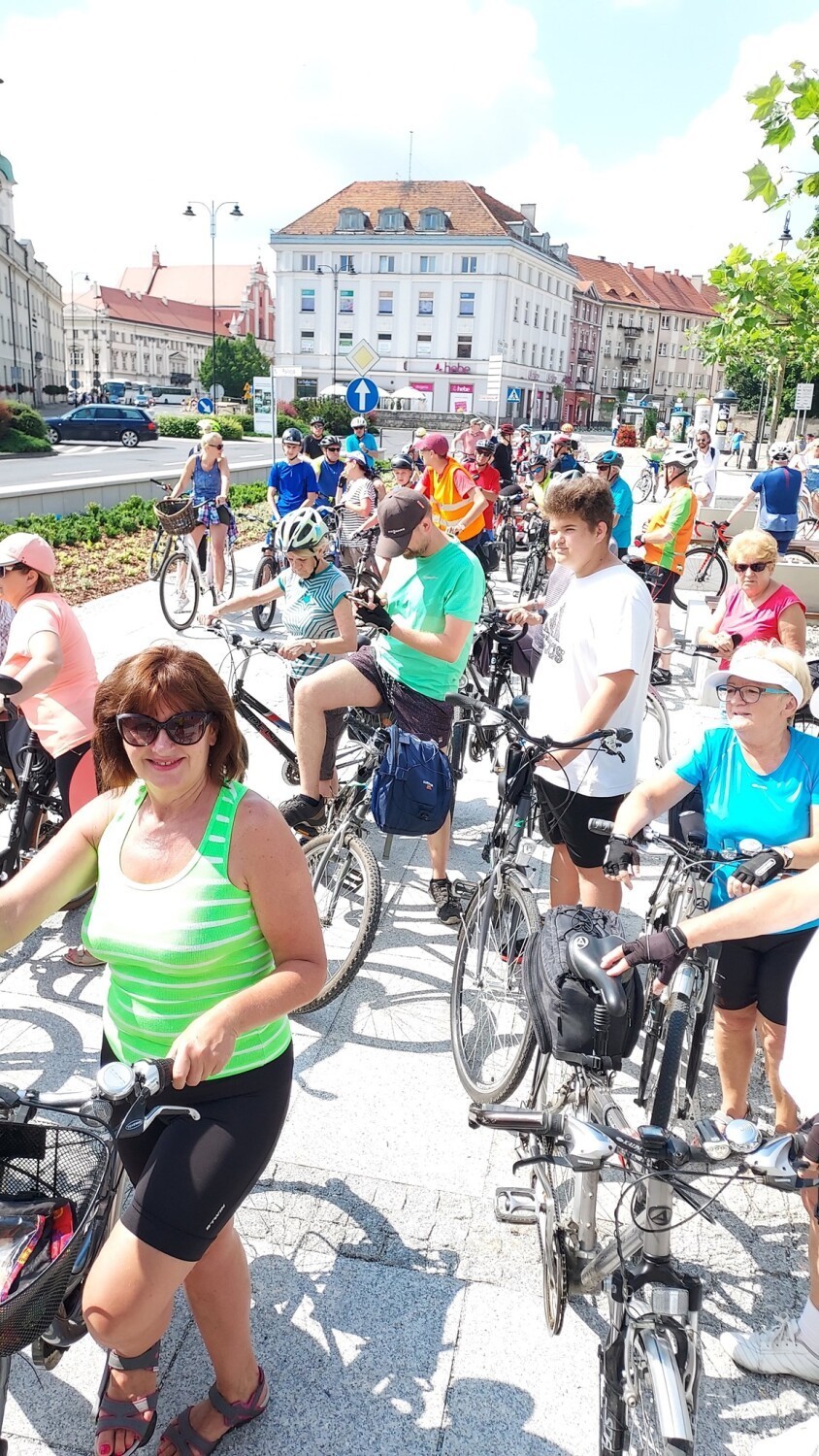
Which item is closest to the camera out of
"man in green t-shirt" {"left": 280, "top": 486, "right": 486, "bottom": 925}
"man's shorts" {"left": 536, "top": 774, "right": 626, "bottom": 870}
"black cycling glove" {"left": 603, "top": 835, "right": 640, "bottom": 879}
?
"black cycling glove" {"left": 603, "top": 835, "right": 640, "bottom": 879}

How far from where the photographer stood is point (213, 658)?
31.3ft

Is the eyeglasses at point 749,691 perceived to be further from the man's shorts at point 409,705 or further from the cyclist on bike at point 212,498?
the cyclist on bike at point 212,498

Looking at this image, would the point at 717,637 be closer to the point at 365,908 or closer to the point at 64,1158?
the point at 365,908

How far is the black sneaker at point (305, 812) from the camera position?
4758 mm

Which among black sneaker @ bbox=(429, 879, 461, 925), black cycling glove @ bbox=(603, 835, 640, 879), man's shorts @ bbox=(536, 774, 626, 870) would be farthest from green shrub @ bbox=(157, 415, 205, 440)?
black cycling glove @ bbox=(603, 835, 640, 879)

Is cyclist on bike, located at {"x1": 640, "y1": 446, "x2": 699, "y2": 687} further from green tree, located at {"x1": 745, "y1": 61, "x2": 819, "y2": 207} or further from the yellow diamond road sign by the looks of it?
the yellow diamond road sign

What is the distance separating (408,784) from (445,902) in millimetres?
976

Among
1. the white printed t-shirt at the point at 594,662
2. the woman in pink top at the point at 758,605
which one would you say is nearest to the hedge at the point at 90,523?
the woman in pink top at the point at 758,605

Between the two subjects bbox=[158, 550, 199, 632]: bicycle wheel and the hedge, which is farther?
the hedge

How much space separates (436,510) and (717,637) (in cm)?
595

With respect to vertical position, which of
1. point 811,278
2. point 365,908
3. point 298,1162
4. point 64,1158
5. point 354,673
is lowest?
point 298,1162

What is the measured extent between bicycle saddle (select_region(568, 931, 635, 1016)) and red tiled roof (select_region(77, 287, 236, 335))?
124m

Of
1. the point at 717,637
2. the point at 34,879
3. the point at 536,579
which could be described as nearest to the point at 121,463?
the point at 536,579

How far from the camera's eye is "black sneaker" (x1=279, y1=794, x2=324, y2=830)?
4.76 meters
